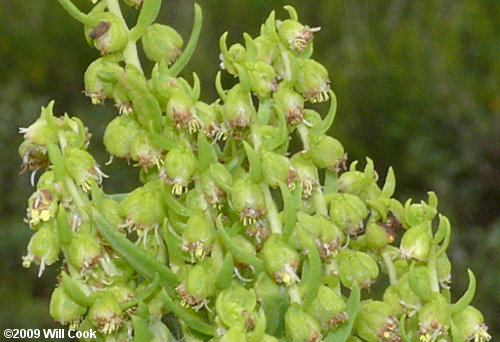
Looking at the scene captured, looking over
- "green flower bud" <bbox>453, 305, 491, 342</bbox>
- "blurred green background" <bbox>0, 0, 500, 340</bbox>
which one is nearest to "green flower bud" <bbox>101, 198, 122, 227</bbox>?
"green flower bud" <bbox>453, 305, 491, 342</bbox>

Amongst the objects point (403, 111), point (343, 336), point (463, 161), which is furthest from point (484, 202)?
point (343, 336)

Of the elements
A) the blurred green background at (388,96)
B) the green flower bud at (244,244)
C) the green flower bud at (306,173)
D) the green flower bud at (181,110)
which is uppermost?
the green flower bud at (181,110)

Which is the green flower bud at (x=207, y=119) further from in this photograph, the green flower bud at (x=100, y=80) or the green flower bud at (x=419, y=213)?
the green flower bud at (x=419, y=213)

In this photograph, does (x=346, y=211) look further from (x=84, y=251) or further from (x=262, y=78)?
(x=84, y=251)

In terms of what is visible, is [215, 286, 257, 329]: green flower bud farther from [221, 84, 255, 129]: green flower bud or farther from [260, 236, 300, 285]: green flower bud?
[221, 84, 255, 129]: green flower bud

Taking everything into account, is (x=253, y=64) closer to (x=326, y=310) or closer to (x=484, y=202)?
(x=326, y=310)

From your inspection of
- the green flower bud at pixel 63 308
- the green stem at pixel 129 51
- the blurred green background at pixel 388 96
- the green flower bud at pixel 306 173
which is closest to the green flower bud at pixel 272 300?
the green flower bud at pixel 306 173
